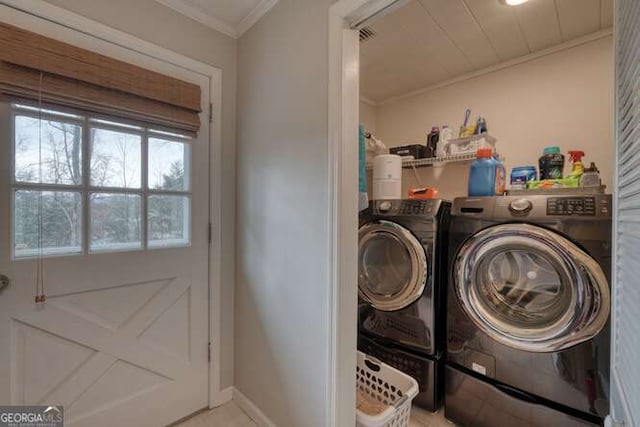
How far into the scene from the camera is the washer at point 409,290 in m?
1.64

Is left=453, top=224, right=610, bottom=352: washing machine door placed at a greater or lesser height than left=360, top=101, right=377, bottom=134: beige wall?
lesser

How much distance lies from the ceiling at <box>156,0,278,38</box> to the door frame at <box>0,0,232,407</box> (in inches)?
9.8

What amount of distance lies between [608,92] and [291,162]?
6.53 feet

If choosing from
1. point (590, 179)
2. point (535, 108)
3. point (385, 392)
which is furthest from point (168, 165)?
point (535, 108)

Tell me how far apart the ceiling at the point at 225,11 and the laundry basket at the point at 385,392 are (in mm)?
2065

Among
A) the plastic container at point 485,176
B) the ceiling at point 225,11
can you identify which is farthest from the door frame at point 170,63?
the plastic container at point 485,176

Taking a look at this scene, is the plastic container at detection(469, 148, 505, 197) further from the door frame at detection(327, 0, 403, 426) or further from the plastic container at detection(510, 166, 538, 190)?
the door frame at detection(327, 0, 403, 426)

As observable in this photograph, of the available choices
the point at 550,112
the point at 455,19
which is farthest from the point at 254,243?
the point at 550,112

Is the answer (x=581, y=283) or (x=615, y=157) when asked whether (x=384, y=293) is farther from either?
(x=615, y=157)

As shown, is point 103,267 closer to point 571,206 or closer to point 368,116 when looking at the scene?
point 571,206

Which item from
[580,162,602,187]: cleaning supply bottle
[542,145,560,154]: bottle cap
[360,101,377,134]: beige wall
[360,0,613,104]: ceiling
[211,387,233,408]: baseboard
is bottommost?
[211,387,233,408]: baseboard

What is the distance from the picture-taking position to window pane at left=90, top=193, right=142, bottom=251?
131cm

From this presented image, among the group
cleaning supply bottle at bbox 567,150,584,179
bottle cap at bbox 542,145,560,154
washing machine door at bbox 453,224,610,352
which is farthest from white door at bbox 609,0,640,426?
bottle cap at bbox 542,145,560,154

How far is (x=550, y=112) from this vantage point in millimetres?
1897
